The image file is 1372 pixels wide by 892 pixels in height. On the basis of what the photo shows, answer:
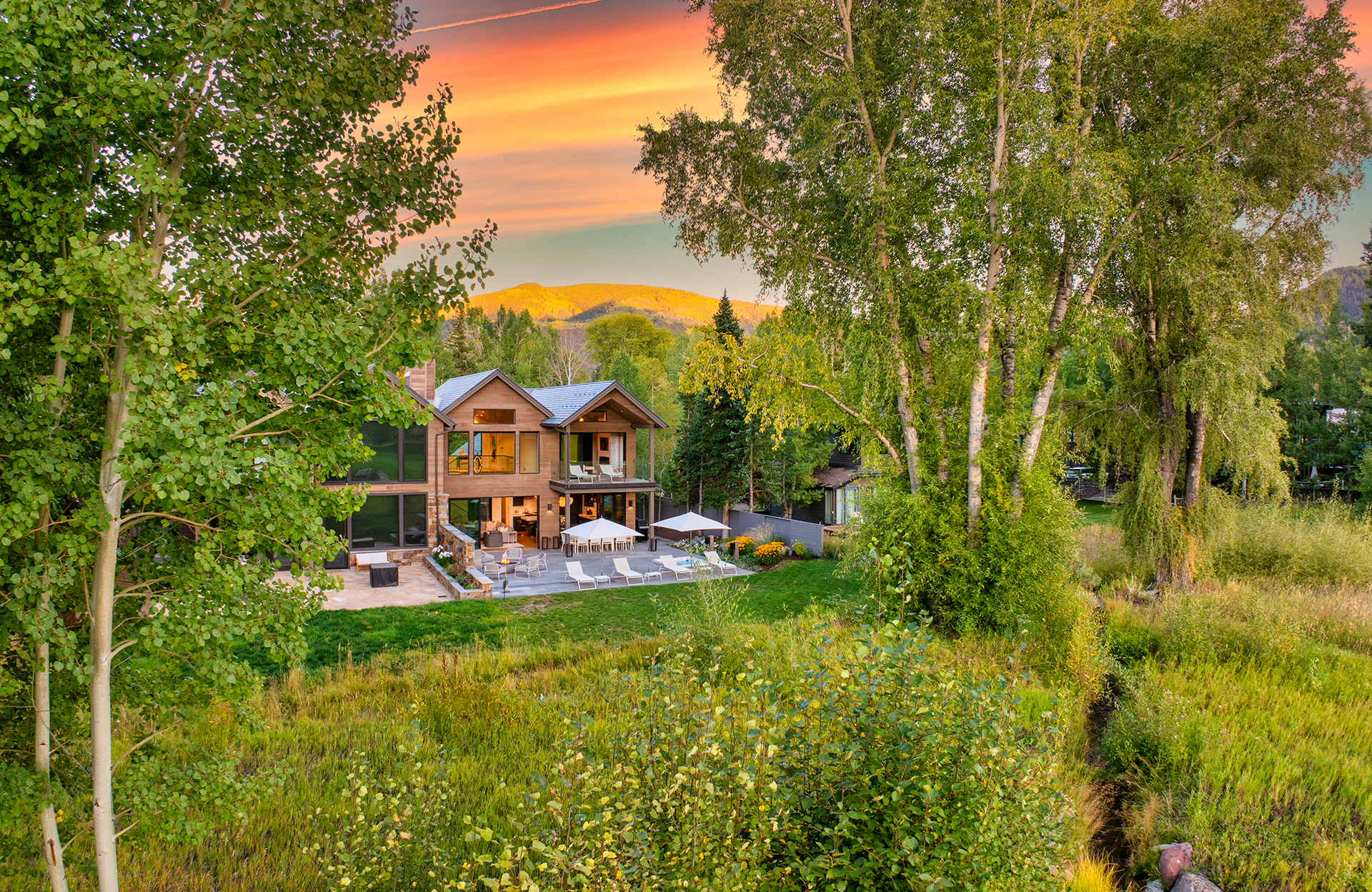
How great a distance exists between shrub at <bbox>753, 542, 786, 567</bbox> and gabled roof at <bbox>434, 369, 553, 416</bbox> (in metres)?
8.58

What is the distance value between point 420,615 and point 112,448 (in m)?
11.4

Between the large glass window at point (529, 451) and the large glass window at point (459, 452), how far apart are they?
5.71 ft

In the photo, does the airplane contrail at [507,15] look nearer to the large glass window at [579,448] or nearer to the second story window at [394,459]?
the second story window at [394,459]

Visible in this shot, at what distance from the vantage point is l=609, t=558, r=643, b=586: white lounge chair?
17203 millimetres

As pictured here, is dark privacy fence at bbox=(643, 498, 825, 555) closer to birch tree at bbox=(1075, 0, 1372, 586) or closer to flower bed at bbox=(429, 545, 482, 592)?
flower bed at bbox=(429, 545, 482, 592)

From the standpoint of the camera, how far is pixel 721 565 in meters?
17.6

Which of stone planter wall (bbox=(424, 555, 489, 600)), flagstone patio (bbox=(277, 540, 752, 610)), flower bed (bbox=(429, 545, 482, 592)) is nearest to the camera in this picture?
flagstone patio (bbox=(277, 540, 752, 610))

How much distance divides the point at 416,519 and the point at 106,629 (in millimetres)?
18123

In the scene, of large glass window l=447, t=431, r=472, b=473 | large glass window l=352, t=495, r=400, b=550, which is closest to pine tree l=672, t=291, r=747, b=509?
large glass window l=447, t=431, r=472, b=473

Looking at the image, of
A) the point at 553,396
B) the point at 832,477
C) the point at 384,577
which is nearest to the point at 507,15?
the point at 384,577

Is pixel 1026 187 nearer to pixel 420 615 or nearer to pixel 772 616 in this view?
pixel 772 616

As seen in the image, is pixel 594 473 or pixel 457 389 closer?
pixel 594 473

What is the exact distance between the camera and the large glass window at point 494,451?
2164 centimetres

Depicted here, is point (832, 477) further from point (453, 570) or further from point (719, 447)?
point (453, 570)
